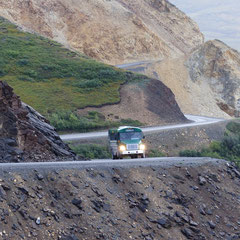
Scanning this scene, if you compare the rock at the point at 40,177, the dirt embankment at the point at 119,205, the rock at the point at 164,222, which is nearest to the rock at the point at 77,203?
the dirt embankment at the point at 119,205

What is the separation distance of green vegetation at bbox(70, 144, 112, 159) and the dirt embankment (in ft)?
39.4

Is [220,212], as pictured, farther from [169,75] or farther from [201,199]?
[169,75]

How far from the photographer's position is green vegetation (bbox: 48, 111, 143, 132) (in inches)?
Result: 1801

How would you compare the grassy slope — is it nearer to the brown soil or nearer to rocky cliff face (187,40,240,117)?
the brown soil

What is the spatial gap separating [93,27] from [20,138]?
68458 mm

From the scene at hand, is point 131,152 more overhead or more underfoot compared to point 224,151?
more overhead

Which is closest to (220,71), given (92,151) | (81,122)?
(81,122)

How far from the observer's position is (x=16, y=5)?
9006 cm

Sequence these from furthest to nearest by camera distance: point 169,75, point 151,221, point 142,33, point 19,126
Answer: point 142,33, point 169,75, point 19,126, point 151,221

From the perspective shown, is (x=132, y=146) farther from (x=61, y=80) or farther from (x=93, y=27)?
(x=93, y=27)

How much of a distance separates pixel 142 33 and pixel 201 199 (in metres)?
78.3

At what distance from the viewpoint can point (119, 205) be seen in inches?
784

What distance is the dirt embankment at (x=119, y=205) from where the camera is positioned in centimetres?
1677

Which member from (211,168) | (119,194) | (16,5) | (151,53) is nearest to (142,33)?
(151,53)
